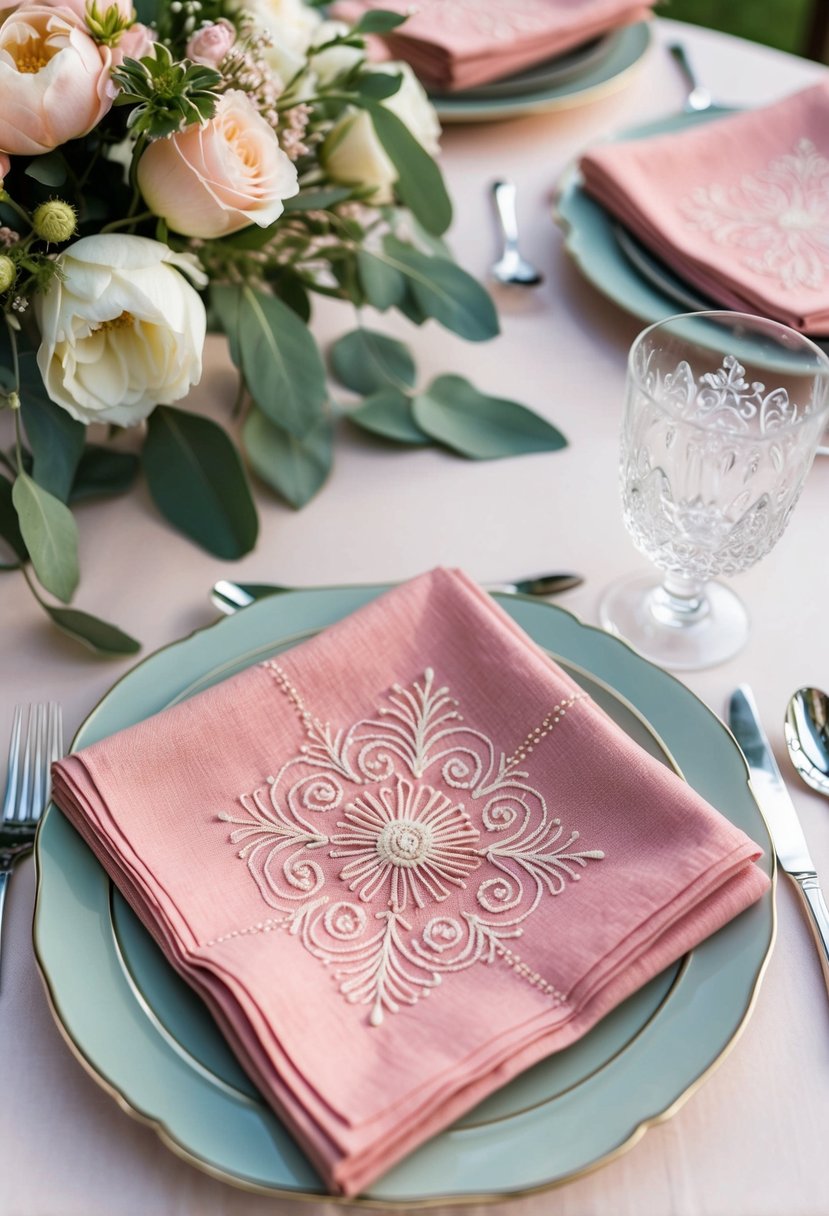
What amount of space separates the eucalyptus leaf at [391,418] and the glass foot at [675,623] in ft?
0.74

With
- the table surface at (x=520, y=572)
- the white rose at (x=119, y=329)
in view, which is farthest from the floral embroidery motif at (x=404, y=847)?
the white rose at (x=119, y=329)

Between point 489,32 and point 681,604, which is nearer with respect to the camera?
point 681,604

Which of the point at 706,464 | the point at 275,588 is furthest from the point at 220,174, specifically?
the point at 706,464

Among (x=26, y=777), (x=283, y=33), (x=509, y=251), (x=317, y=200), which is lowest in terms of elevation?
(x=26, y=777)

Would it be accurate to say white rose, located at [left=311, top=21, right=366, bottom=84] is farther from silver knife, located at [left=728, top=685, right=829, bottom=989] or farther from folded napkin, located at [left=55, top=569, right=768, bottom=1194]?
silver knife, located at [left=728, top=685, right=829, bottom=989]

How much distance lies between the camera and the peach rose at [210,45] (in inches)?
30.8

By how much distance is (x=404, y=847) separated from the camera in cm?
64

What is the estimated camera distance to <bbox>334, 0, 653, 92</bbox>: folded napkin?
A: 4.27 feet

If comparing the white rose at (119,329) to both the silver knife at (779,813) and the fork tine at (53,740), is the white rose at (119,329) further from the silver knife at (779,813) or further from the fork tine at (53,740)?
the silver knife at (779,813)

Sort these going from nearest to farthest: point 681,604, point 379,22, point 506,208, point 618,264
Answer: point 681,604 → point 379,22 → point 618,264 → point 506,208

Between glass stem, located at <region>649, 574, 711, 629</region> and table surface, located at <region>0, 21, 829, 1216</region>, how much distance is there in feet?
0.14

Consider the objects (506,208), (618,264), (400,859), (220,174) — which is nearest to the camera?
(400,859)

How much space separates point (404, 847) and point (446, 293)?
58cm

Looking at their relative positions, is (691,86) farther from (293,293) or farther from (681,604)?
(681,604)
